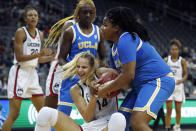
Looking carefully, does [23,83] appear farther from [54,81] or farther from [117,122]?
[117,122]

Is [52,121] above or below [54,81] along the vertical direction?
below

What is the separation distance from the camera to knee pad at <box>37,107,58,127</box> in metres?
3.18

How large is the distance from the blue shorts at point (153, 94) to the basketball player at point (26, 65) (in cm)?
222

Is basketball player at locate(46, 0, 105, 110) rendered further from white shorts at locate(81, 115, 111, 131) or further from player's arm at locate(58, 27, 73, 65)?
white shorts at locate(81, 115, 111, 131)

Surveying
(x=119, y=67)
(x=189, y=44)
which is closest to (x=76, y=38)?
(x=119, y=67)

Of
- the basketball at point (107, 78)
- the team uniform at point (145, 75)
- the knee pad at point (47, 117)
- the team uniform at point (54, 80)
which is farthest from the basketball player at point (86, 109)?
the team uniform at point (54, 80)

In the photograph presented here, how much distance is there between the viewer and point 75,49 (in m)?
4.31

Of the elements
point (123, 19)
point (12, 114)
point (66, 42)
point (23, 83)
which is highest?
point (123, 19)

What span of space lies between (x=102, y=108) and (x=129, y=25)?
943 mm

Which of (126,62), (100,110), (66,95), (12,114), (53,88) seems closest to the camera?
(126,62)

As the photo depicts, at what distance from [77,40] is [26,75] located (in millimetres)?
1365

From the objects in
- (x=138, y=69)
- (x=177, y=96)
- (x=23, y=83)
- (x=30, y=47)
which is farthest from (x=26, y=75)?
(x=177, y=96)

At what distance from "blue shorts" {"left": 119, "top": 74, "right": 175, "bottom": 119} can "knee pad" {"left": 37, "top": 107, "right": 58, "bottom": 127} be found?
781 mm

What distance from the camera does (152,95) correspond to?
10.6 ft
